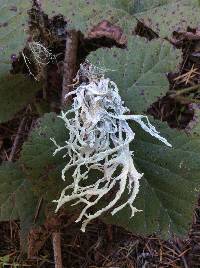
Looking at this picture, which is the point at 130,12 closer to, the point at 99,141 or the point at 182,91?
the point at 182,91

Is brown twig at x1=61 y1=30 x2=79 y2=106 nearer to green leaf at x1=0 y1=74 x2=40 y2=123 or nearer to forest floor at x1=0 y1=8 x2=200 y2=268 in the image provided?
green leaf at x1=0 y1=74 x2=40 y2=123

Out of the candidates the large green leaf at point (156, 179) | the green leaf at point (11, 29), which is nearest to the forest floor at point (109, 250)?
the large green leaf at point (156, 179)

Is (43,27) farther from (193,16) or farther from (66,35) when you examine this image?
(193,16)

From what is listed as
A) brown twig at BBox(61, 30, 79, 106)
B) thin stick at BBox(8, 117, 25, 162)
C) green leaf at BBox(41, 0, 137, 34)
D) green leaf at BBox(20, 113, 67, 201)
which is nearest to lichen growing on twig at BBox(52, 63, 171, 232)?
green leaf at BBox(20, 113, 67, 201)

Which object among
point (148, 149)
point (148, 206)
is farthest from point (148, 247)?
point (148, 149)

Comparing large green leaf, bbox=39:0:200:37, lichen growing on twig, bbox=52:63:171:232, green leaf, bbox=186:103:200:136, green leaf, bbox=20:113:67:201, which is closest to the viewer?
lichen growing on twig, bbox=52:63:171:232

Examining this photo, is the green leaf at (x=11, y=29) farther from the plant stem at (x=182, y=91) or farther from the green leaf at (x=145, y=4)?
the plant stem at (x=182, y=91)

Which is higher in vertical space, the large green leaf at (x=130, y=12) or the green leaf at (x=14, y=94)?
the large green leaf at (x=130, y=12)
